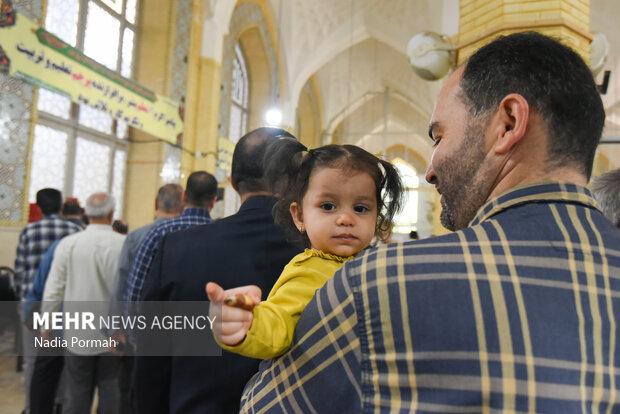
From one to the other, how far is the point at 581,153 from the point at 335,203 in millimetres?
663

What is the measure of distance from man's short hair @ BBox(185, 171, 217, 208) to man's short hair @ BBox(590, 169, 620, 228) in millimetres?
1785

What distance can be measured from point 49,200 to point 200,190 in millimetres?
1806

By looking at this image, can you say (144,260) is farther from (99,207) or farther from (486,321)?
(486,321)

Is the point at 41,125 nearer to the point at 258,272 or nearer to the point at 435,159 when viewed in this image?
the point at 258,272

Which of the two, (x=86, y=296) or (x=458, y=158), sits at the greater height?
(x=458, y=158)

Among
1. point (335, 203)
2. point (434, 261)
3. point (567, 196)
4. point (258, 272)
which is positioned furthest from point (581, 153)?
point (258, 272)

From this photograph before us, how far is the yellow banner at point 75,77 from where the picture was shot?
18.9 feet

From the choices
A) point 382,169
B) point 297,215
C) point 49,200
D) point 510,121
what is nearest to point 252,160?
point 297,215

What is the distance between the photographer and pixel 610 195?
6.44ft

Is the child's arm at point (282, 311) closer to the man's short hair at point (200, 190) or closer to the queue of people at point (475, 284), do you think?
the queue of people at point (475, 284)

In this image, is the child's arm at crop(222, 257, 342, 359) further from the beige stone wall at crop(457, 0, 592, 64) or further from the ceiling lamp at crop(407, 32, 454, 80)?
the ceiling lamp at crop(407, 32, 454, 80)

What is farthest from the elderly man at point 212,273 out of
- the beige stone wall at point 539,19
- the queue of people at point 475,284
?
the beige stone wall at point 539,19

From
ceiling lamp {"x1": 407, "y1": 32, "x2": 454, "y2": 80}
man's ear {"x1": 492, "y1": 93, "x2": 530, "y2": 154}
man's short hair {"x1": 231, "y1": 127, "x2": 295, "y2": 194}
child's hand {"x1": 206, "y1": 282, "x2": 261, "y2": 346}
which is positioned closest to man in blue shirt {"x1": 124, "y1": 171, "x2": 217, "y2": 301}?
man's short hair {"x1": 231, "y1": 127, "x2": 295, "y2": 194}

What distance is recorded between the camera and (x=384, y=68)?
1806 cm
